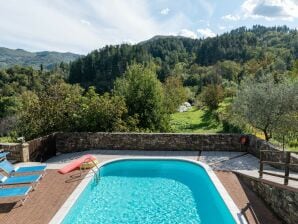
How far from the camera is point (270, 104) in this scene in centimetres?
1418

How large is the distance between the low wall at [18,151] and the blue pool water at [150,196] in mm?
3500

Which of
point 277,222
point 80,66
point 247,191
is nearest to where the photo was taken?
point 277,222

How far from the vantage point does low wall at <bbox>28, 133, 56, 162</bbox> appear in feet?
43.2

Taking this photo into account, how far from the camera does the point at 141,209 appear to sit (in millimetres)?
9461

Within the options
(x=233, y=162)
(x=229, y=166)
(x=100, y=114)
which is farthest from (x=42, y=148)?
(x=233, y=162)

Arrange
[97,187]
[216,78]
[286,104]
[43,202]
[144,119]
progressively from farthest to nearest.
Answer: [216,78], [144,119], [286,104], [97,187], [43,202]

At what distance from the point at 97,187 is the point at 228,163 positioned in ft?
18.8

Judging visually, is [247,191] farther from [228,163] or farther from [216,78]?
[216,78]

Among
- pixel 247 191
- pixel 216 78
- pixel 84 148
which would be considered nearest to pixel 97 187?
pixel 84 148

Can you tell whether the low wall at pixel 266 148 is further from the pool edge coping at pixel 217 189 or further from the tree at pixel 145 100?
the tree at pixel 145 100

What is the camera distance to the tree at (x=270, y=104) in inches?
558

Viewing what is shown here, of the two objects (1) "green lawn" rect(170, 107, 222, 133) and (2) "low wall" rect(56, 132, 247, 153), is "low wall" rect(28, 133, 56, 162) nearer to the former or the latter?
(2) "low wall" rect(56, 132, 247, 153)

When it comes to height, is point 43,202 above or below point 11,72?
below

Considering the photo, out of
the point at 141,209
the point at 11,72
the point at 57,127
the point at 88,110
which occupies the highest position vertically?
the point at 11,72
